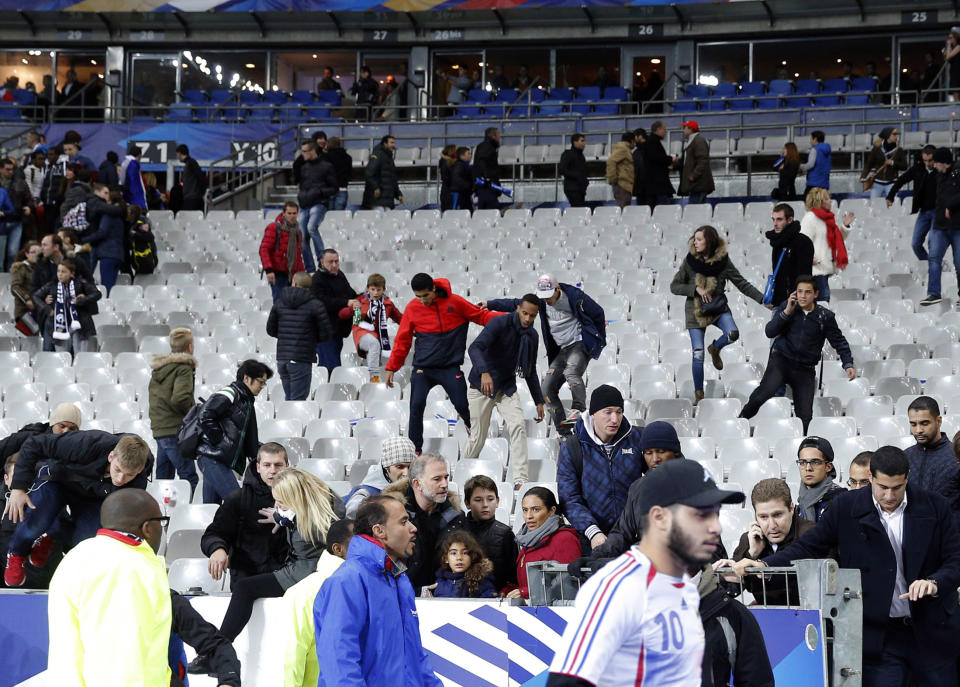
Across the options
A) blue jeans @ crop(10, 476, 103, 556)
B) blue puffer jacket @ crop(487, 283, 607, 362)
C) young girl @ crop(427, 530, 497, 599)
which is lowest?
young girl @ crop(427, 530, 497, 599)

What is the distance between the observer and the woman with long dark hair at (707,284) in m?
11.2

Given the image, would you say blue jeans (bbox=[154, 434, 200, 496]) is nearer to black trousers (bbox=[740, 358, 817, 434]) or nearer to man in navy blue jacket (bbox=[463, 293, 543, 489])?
man in navy blue jacket (bbox=[463, 293, 543, 489])

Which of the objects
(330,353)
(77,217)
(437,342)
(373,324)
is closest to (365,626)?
(437,342)

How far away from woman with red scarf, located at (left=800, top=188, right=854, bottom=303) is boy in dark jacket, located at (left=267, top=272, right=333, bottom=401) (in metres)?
4.46

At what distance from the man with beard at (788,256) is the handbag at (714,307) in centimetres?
57

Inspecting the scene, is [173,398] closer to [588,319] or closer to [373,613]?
[588,319]

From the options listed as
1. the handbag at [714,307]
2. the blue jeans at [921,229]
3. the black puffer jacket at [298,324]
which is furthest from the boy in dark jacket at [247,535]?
the blue jeans at [921,229]

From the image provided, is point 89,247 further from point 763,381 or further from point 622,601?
point 622,601

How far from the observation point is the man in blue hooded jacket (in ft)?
15.1

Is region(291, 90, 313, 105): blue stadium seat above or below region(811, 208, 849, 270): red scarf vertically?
above

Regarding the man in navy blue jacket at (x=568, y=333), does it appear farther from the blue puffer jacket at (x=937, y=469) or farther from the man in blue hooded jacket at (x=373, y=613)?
the man in blue hooded jacket at (x=373, y=613)

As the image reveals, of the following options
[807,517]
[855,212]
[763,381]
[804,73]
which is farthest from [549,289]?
[804,73]

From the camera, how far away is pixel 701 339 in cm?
1145

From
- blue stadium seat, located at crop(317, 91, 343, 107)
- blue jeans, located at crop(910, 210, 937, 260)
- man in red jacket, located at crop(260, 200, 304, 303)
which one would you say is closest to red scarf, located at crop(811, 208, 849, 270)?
blue jeans, located at crop(910, 210, 937, 260)
